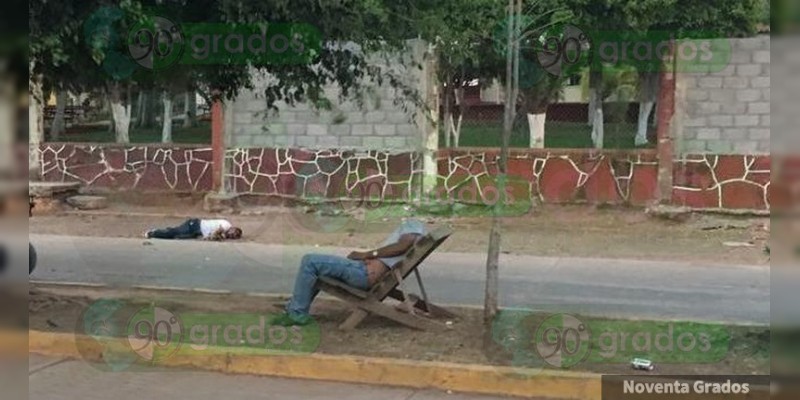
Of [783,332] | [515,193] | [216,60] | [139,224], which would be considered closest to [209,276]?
[216,60]

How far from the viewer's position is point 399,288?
6.79m

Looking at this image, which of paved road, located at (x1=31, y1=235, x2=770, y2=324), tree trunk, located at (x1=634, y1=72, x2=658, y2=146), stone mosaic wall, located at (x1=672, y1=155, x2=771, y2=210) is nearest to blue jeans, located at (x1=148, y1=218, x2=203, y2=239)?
paved road, located at (x1=31, y1=235, x2=770, y2=324)

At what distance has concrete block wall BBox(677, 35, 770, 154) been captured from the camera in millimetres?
12641

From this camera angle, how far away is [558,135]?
1382cm

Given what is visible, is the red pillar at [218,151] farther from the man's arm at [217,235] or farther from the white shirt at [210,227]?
the man's arm at [217,235]

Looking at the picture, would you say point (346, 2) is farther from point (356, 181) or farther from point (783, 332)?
point (356, 181)

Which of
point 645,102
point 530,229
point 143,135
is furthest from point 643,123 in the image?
point 143,135

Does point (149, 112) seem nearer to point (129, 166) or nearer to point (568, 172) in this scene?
point (129, 166)

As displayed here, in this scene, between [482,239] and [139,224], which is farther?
[139,224]

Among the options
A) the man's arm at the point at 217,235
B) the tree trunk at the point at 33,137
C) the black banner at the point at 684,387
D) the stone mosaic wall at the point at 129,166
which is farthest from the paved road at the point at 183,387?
the stone mosaic wall at the point at 129,166

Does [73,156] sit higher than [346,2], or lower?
lower

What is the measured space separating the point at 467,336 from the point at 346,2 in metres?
2.73

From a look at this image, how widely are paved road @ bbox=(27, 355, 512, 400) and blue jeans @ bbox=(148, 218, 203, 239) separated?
6686 millimetres

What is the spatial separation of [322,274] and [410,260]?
0.66 metres
